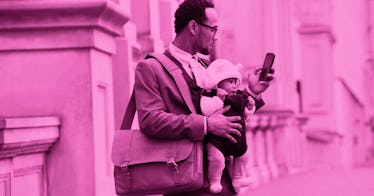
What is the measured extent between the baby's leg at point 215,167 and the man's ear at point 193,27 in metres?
0.57

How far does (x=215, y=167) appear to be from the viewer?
14.9ft

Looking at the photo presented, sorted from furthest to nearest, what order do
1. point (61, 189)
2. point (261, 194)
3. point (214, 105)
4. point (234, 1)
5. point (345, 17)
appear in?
point (345, 17), point (234, 1), point (261, 194), point (61, 189), point (214, 105)

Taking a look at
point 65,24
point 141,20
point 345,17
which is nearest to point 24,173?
point 65,24

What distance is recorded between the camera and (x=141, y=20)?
10406mm

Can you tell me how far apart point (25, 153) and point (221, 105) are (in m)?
2.06

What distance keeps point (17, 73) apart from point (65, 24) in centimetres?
49

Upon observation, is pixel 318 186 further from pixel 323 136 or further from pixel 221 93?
pixel 323 136

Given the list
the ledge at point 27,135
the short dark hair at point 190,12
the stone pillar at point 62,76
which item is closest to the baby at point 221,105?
the short dark hair at point 190,12

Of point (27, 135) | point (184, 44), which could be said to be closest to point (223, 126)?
point (184, 44)

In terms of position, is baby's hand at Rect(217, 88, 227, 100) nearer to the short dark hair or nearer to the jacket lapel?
the jacket lapel

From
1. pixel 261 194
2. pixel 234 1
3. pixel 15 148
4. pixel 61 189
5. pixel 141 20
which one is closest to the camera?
pixel 15 148

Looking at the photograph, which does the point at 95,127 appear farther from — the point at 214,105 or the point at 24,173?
the point at 214,105

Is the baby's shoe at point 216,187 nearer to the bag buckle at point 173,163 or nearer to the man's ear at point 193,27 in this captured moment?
the bag buckle at point 173,163

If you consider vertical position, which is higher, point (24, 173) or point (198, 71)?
point (198, 71)
